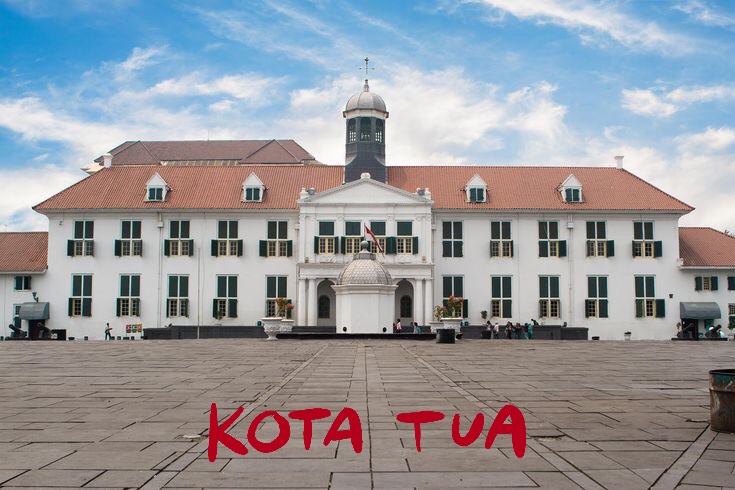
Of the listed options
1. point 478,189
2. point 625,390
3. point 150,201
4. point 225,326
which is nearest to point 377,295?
point 225,326

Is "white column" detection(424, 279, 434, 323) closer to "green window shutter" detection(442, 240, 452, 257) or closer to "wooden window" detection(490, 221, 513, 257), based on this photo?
"green window shutter" detection(442, 240, 452, 257)

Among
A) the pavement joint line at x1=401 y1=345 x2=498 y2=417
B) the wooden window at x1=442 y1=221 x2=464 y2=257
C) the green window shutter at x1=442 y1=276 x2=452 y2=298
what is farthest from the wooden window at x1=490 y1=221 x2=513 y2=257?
the pavement joint line at x1=401 y1=345 x2=498 y2=417

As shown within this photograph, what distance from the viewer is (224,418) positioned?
1213 cm

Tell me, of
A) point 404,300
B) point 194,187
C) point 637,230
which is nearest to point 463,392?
point 404,300

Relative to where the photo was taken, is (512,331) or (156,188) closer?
(512,331)

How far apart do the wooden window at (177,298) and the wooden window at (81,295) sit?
5.95 metres

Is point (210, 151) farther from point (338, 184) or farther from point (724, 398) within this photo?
point (724, 398)

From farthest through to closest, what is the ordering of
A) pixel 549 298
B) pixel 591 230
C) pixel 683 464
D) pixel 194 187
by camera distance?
pixel 194 187 < pixel 591 230 < pixel 549 298 < pixel 683 464

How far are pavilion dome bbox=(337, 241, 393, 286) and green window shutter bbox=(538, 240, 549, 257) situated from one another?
59.0ft

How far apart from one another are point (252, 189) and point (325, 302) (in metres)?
10.3

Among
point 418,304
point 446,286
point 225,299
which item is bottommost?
point 418,304

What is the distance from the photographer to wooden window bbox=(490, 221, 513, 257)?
6334 cm

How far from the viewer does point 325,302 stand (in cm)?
6359

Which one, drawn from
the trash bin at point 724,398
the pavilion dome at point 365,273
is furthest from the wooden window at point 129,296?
the trash bin at point 724,398
